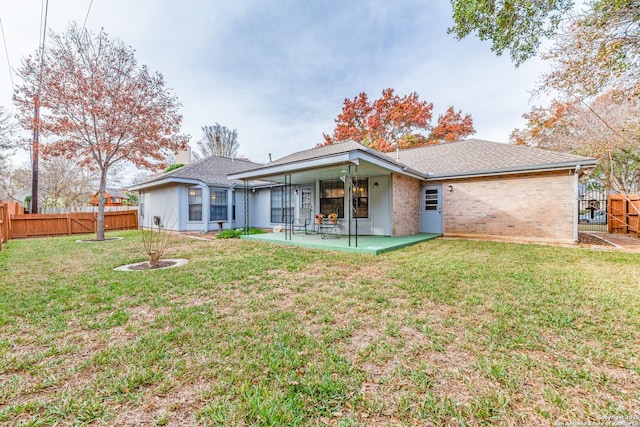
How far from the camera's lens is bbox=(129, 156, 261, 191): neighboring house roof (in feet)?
39.8

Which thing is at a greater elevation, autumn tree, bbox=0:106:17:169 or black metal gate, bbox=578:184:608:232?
autumn tree, bbox=0:106:17:169

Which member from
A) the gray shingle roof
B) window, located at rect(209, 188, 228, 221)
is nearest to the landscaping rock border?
the gray shingle roof

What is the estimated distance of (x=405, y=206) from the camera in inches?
403

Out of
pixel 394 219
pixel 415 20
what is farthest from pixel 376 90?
pixel 394 219

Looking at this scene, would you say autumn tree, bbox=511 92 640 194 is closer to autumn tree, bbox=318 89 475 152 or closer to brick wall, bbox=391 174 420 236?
autumn tree, bbox=318 89 475 152

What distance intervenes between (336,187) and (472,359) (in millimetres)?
8973

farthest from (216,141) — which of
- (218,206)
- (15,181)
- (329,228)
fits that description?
(329,228)

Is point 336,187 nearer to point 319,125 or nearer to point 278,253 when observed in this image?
point 278,253

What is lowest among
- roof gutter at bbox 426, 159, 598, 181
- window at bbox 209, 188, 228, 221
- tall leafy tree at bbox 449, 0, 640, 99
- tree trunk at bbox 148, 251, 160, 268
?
tree trunk at bbox 148, 251, 160, 268

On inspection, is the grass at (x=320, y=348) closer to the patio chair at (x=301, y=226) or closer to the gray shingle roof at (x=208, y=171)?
the patio chair at (x=301, y=226)

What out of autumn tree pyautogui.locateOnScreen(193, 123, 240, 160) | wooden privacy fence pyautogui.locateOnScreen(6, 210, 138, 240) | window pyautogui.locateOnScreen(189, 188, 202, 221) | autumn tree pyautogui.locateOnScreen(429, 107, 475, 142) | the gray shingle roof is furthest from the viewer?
autumn tree pyautogui.locateOnScreen(193, 123, 240, 160)

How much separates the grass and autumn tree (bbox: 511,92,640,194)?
11.2 metres

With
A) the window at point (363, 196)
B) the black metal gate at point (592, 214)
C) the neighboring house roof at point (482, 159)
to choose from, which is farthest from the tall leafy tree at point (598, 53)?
the black metal gate at point (592, 214)

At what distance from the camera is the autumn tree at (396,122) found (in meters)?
21.6
